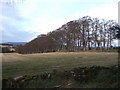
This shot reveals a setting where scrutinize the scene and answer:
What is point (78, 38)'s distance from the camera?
42.1 meters

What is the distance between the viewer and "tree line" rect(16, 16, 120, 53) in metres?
39.5

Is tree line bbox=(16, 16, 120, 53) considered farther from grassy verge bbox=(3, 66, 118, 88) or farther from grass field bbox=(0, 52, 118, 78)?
→ grassy verge bbox=(3, 66, 118, 88)

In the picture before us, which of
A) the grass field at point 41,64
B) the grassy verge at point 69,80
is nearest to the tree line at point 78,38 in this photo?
the grass field at point 41,64

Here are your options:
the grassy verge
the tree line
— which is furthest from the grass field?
the tree line

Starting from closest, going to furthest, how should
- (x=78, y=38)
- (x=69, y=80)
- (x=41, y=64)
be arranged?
1. (x=69, y=80)
2. (x=41, y=64)
3. (x=78, y=38)

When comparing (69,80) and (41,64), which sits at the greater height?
(41,64)

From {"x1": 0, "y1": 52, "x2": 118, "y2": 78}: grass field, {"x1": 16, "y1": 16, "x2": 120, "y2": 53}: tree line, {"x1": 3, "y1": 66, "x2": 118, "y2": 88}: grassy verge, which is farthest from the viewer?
{"x1": 16, "y1": 16, "x2": 120, "y2": 53}: tree line

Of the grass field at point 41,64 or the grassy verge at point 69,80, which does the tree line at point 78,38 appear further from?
the grassy verge at point 69,80

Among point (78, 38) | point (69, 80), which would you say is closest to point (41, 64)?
point (69, 80)

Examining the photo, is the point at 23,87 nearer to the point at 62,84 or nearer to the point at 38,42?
the point at 62,84

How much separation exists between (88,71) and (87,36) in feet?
114

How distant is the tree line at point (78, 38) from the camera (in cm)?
3953

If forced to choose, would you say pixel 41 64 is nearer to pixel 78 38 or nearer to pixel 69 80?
pixel 69 80

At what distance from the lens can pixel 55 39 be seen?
157 ft
